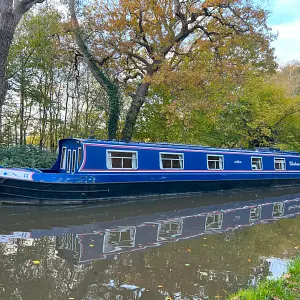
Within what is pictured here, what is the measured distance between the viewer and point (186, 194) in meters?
12.0

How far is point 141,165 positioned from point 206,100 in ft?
13.9

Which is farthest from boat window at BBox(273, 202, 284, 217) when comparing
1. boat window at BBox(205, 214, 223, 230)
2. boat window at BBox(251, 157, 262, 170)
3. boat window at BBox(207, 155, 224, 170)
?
boat window at BBox(251, 157, 262, 170)

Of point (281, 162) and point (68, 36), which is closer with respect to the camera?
point (68, 36)

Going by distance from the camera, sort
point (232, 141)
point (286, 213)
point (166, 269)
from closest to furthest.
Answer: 1. point (166, 269)
2. point (286, 213)
3. point (232, 141)

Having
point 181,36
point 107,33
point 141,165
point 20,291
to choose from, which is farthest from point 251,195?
point 20,291

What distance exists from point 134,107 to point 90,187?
19.1 ft

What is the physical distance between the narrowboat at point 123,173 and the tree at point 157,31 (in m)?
3.12

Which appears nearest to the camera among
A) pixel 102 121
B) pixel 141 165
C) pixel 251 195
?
pixel 141 165

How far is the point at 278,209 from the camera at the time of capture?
10.5 meters

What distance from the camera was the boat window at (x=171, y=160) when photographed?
38.1 ft

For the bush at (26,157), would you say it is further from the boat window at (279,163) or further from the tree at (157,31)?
the boat window at (279,163)

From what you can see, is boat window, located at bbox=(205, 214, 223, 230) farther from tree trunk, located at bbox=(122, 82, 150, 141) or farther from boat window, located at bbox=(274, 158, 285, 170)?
boat window, located at bbox=(274, 158, 285, 170)

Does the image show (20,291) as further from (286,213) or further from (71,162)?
(286,213)

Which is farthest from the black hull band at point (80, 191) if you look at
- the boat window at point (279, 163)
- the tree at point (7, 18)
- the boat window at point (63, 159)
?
the boat window at point (279, 163)
